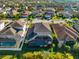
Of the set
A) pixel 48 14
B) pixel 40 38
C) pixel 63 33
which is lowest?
pixel 48 14

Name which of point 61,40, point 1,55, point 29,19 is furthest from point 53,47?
point 29,19

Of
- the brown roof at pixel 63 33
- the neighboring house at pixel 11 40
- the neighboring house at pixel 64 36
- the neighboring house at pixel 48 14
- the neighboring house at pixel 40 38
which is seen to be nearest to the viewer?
the neighboring house at pixel 11 40

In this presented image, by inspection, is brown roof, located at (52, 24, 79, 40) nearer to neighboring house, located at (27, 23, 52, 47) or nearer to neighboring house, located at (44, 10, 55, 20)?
neighboring house, located at (27, 23, 52, 47)

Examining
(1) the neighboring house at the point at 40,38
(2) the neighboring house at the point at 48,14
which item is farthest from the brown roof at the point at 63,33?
(2) the neighboring house at the point at 48,14

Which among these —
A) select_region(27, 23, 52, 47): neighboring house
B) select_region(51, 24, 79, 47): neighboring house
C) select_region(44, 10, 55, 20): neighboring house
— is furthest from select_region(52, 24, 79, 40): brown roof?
select_region(44, 10, 55, 20): neighboring house

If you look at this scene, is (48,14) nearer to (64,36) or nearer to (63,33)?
(63,33)

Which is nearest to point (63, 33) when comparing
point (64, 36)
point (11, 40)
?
point (64, 36)

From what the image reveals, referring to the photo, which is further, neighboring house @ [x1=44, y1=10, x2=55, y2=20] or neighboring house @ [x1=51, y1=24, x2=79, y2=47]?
neighboring house @ [x1=44, y1=10, x2=55, y2=20]

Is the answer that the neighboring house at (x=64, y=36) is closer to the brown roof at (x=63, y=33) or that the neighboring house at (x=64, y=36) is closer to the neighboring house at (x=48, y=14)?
the brown roof at (x=63, y=33)

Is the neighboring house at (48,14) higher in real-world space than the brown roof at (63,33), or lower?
lower

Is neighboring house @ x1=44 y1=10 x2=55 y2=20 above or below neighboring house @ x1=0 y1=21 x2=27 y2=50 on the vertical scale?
below

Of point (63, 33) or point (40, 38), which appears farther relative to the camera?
point (63, 33)

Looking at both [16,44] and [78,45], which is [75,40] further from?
[16,44]
